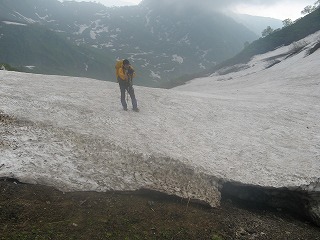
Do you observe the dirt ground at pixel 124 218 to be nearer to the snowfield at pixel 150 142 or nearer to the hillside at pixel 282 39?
the snowfield at pixel 150 142

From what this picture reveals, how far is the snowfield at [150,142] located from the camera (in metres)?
11.7

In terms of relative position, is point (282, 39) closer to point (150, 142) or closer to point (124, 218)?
point (150, 142)

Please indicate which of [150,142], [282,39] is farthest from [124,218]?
[282,39]

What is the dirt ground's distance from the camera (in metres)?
9.06

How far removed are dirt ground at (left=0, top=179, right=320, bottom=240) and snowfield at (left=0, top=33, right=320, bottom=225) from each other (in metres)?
0.50

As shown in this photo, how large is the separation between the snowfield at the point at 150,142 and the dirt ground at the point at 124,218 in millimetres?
497

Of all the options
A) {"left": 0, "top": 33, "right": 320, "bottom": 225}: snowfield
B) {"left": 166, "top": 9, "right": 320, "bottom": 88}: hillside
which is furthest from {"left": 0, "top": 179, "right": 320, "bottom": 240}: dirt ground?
{"left": 166, "top": 9, "right": 320, "bottom": 88}: hillside

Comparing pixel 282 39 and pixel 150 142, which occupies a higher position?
pixel 282 39

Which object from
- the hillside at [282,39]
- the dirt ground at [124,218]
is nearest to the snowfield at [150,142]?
the dirt ground at [124,218]

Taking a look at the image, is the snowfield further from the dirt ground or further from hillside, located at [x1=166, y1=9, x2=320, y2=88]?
hillside, located at [x1=166, y1=9, x2=320, y2=88]

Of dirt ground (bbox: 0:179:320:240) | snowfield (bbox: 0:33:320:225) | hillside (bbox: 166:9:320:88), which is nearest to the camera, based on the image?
dirt ground (bbox: 0:179:320:240)

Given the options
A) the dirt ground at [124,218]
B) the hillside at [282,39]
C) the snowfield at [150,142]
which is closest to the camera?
the dirt ground at [124,218]

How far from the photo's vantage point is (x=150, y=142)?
1484 cm

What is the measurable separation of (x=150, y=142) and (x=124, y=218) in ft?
17.5
